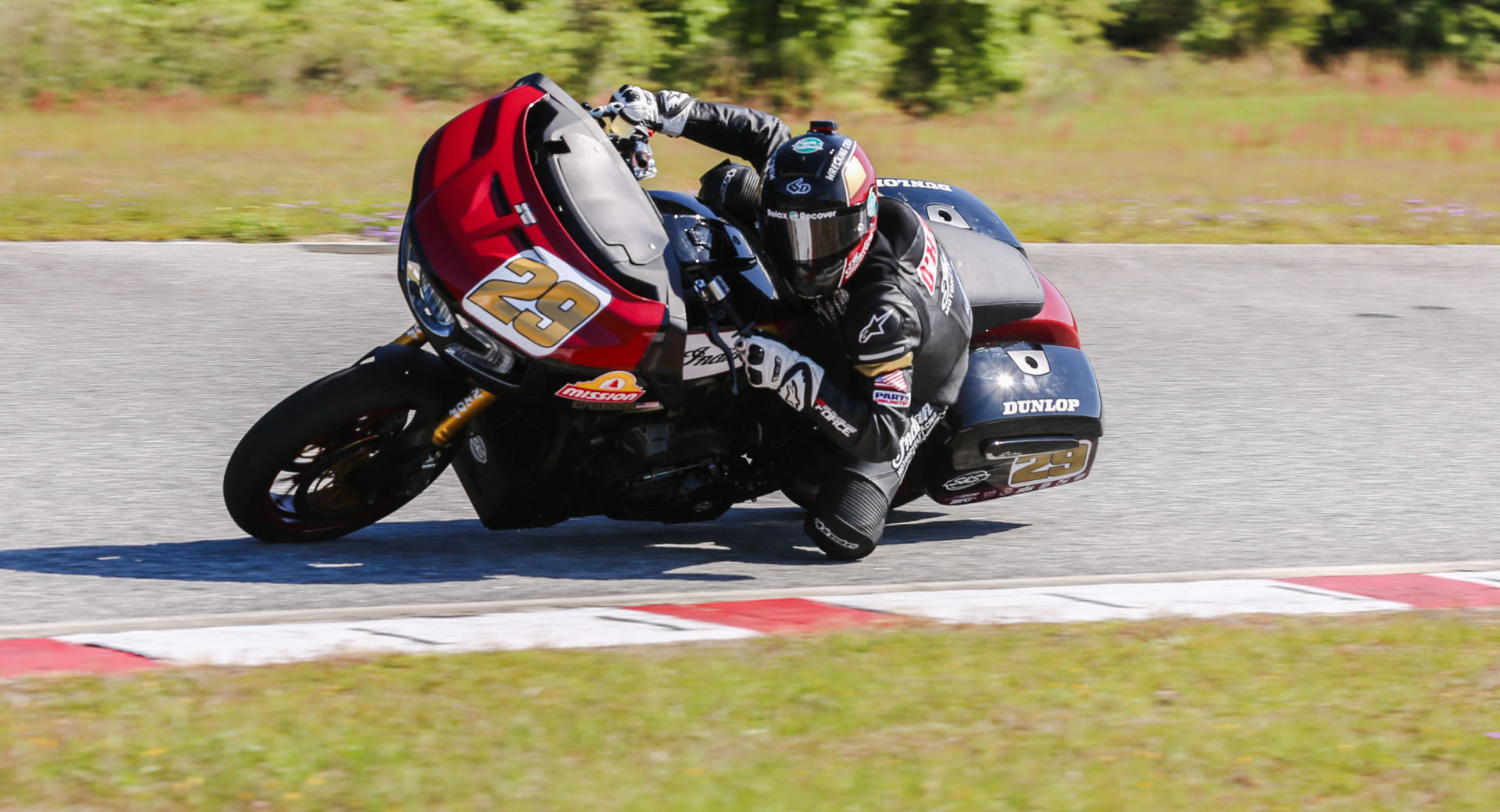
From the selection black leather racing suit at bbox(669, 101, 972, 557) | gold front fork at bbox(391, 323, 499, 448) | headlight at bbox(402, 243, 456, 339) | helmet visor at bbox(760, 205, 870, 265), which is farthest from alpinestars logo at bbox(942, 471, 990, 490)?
headlight at bbox(402, 243, 456, 339)

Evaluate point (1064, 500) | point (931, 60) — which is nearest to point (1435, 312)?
point (1064, 500)

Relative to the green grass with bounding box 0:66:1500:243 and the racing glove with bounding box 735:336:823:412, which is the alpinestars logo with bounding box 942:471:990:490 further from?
the green grass with bounding box 0:66:1500:243

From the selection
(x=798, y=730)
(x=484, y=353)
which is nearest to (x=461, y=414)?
(x=484, y=353)

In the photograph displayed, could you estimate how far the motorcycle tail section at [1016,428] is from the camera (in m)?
5.16

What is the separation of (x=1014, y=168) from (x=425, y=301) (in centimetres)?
1069

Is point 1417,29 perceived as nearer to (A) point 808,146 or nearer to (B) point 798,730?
(A) point 808,146

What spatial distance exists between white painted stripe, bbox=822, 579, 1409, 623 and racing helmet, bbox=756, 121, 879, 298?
3.30ft

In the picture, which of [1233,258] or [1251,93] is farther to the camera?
[1251,93]

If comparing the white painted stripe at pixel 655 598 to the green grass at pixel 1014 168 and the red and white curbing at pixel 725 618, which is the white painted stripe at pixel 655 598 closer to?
the red and white curbing at pixel 725 618

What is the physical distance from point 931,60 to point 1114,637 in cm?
1510

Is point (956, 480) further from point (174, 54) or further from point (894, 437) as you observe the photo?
point (174, 54)

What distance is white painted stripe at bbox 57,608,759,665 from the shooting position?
389 cm

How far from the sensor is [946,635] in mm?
4266

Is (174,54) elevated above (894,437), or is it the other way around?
(894,437)
